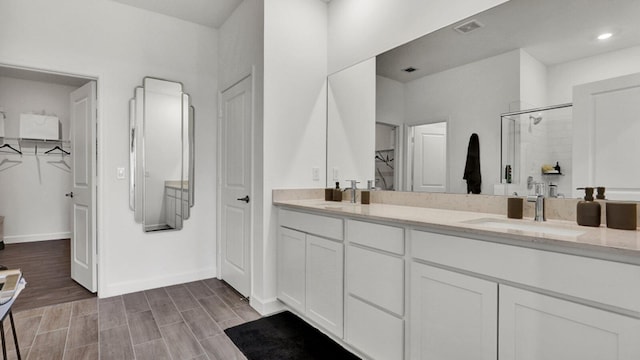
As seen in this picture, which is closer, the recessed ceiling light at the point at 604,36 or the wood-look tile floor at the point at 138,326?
the recessed ceiling light at the point at 604,36

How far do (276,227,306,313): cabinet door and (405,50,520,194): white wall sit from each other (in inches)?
45.1

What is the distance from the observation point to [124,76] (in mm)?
3053

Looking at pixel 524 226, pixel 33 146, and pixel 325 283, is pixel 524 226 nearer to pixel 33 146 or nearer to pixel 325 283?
pixel 325 283

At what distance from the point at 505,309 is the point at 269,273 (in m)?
1.84

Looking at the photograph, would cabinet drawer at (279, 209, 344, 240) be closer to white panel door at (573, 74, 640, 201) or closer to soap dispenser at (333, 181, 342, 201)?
soap dispenser at (333, 181, 342, 201)

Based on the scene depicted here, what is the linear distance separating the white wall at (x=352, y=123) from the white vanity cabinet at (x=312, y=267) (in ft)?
2.16

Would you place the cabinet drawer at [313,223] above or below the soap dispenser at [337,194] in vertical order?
below

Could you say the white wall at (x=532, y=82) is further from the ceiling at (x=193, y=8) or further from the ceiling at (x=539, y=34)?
the ceiling at (x=193, y=8)

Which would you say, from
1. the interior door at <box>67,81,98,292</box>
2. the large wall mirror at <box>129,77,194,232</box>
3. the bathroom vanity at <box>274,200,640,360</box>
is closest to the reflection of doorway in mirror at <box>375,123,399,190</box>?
the bathroom vanity at <box>274,200,640,360</box>

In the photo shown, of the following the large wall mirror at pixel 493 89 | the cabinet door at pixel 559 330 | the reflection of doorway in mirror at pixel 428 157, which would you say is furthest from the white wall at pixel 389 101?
the cabinet door at pixel 559 330

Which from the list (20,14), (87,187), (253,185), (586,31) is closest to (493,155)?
(586,31)

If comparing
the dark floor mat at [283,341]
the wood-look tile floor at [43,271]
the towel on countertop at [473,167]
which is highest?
the towel on countertop at [473,167]

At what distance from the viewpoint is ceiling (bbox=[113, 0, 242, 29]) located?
300cm

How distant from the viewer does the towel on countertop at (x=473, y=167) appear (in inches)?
75.9
